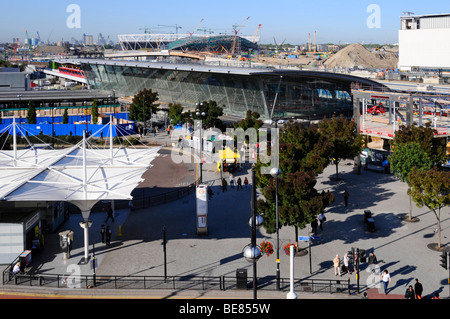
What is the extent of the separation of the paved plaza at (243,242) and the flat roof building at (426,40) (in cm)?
2373

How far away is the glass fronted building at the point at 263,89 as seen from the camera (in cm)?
4944

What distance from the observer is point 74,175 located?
22.0m

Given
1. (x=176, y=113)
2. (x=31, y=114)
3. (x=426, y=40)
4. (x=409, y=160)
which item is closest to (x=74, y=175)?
(x=409, y=160)

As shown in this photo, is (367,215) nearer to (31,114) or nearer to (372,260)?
(372,260)

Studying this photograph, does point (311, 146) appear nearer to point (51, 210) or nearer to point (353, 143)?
point (353, 143)

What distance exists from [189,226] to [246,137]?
58.3ft

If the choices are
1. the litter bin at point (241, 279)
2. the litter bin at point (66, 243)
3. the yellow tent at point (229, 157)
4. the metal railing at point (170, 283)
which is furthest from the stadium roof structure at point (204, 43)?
the litter bin at point (241, 279)

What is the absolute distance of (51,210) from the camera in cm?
2166

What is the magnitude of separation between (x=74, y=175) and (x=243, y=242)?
8.22 m

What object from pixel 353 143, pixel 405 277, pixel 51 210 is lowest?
pixel 405 277

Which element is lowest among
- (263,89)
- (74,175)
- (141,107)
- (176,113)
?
(74,175)

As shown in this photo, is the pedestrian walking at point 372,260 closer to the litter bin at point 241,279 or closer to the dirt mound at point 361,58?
the litter bin at point 241,279
